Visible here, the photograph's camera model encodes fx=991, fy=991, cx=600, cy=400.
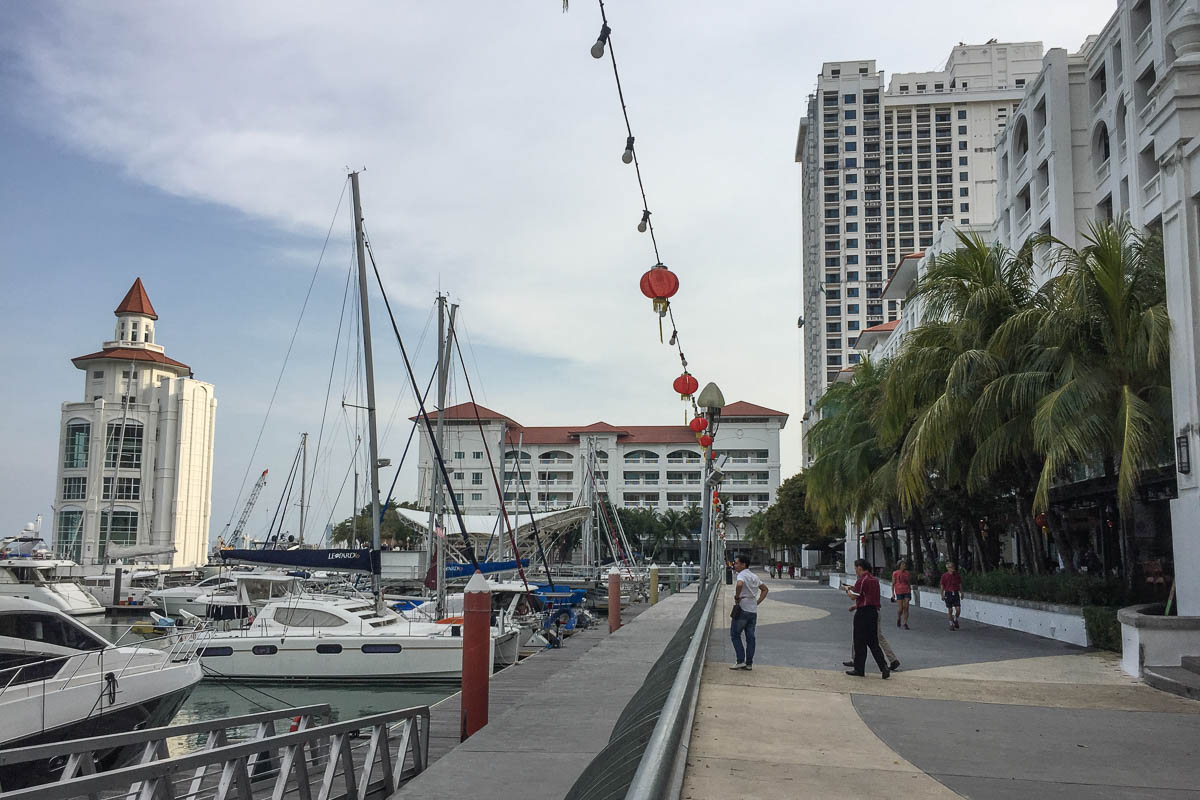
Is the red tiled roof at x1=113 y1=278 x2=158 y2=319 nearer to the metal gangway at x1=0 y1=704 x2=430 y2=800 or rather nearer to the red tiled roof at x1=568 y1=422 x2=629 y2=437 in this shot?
the red tiled roof at x1=568 y1=422 x2=629 y2=437

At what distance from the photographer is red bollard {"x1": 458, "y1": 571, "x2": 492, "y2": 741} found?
41.9 feet

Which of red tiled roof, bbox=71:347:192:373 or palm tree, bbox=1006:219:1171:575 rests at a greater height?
red tiled roof, bbox=71:347:192:373

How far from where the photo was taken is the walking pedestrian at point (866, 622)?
13.5 metres

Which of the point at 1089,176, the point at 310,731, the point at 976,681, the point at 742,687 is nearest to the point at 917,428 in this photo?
the point at 976,681

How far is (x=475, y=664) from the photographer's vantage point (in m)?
12.9

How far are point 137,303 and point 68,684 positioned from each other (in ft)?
289

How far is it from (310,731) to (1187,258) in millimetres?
14299

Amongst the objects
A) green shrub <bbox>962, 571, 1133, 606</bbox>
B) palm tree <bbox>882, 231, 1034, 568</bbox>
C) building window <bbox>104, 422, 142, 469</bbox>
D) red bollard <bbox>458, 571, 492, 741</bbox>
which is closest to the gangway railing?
red bollard <bbox>458, 571, 492, 741</bbox>

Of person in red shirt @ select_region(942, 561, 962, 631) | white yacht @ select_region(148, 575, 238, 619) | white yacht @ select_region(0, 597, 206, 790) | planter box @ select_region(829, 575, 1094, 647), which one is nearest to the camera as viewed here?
white yacht @ select_region(0, 597, 206, 790)

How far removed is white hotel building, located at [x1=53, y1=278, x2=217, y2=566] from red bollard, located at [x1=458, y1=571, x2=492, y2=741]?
78.7 m

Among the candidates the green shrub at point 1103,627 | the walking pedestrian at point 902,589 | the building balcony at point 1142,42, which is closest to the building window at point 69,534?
the walking pedestrian at point 902,589

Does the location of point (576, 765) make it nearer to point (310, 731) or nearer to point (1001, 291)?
point (310, 731)

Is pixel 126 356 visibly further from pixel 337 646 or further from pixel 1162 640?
pixel 1162 640

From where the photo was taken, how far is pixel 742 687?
40.7ft
